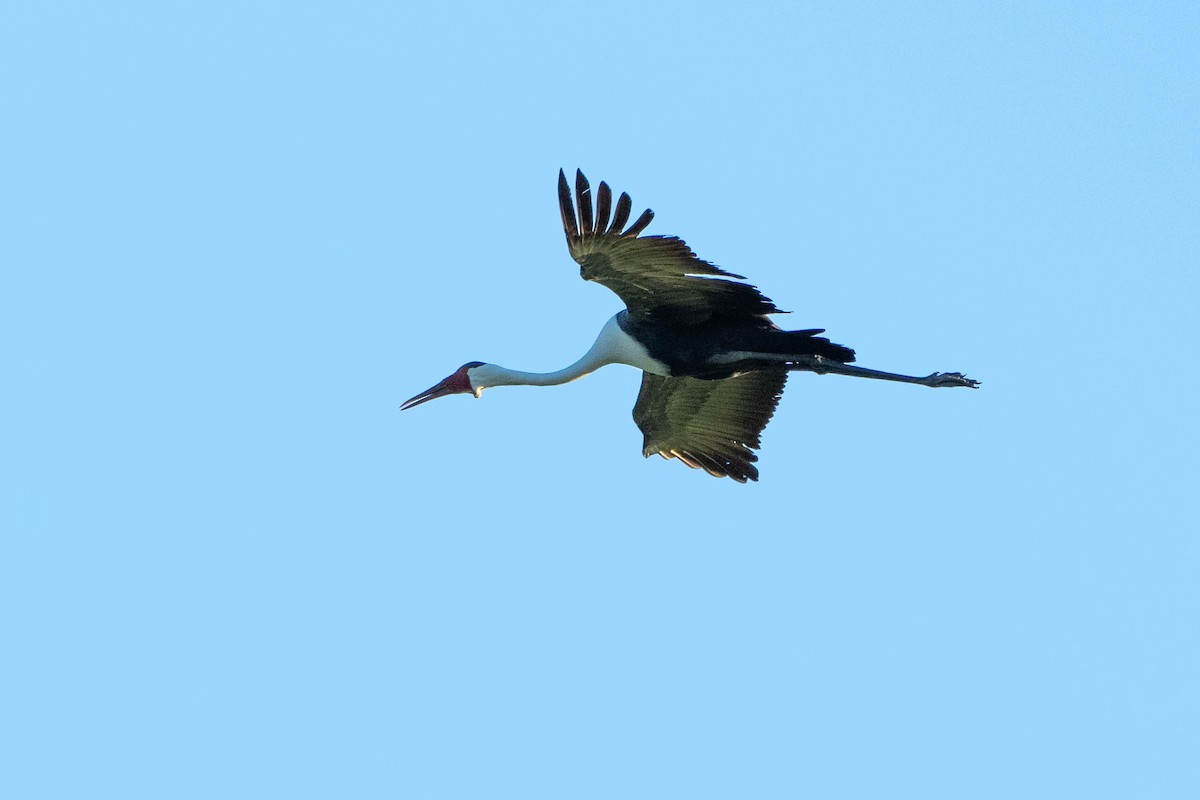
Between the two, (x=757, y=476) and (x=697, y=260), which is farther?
(x=757, y=476)

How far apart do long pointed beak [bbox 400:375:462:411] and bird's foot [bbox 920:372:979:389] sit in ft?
14.3

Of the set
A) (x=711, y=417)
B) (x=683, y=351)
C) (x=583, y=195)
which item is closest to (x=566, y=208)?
(x=583, y=195)

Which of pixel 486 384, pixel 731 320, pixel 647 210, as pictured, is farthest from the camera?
pixel 486 384

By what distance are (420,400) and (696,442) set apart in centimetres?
Result: 267

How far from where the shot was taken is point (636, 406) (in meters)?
19.0

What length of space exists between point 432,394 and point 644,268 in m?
3.19

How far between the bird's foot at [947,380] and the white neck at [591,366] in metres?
2.30

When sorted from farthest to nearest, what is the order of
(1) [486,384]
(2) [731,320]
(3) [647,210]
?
(1) [486,384]
(2) [731,320]
(3) [647,210]

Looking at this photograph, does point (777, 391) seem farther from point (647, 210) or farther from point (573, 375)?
point (647, 210)

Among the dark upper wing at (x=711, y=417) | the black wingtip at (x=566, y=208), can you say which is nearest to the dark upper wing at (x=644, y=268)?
the black wingtip at (x=566, y=208)

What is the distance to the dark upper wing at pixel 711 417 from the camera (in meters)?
18.6

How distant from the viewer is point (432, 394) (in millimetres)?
18750

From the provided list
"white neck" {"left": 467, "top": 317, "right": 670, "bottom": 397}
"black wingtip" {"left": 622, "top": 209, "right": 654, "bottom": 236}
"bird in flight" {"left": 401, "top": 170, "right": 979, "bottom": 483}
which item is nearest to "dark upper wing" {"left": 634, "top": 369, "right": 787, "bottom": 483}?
"bird in flight" {"left": 401, "top": 170, "right": 979, "bottom": 483}

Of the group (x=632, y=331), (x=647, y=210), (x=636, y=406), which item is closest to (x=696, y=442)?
(x=636, y=406)
